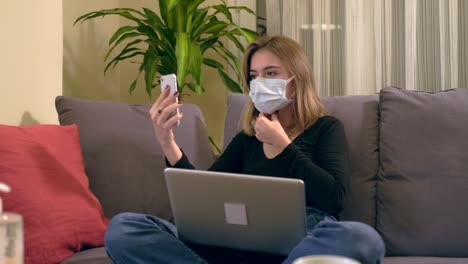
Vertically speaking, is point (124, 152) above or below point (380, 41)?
below

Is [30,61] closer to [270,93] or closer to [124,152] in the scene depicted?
[124,152]

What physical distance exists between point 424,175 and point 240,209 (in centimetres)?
71

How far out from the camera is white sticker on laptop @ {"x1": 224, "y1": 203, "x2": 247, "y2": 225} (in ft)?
4.43

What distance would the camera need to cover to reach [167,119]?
178cm

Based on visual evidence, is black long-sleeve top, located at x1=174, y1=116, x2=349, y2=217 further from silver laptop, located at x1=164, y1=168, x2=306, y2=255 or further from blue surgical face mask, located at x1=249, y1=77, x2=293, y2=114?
silver laptop, located at x1=164, y1=168, x2=306, y2=255

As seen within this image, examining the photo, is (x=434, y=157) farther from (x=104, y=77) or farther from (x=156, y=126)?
(x=104, y=77)

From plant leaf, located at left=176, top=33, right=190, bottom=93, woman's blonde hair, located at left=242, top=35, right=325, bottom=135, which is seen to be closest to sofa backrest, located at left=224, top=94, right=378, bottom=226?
woman's blonde hair, located at left=242, top=35, right=325, bottom=135

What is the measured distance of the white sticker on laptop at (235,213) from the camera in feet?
4.43

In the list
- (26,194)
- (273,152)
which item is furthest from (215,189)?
(26,194)

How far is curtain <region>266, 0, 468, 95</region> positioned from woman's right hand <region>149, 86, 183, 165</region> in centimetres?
107

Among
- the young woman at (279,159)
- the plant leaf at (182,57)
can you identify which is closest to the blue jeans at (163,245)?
the young woman at (279,159)

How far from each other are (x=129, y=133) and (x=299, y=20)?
109 cm

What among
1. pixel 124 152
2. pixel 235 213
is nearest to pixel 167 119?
pixel 124 152

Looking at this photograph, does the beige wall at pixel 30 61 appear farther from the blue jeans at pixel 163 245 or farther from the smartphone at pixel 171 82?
the blue jeans at pixel 163 245
